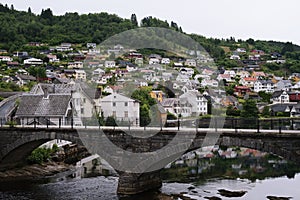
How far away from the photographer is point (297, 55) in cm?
17412

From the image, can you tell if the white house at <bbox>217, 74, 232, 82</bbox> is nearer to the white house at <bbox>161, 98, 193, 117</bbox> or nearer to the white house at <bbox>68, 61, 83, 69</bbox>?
the white house at <bbox>68, 61, 83, 69</bbox>

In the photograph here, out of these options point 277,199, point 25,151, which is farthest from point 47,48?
point 277,199

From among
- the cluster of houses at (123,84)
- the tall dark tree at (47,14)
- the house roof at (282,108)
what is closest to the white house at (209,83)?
the cluster of houses at (123,84)

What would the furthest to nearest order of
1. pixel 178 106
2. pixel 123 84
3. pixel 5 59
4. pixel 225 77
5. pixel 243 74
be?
pixel 243 74
pixel 5 59
pixel 225 77
pixel 123 84
pixel 178 106

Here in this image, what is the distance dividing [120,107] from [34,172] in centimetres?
1709

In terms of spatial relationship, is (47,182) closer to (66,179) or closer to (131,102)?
(66,179)

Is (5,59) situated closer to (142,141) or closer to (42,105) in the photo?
(42,105)

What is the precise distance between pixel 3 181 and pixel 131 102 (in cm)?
1988

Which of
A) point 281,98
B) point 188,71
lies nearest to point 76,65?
point 188,71

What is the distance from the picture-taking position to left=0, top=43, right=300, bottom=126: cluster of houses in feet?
146

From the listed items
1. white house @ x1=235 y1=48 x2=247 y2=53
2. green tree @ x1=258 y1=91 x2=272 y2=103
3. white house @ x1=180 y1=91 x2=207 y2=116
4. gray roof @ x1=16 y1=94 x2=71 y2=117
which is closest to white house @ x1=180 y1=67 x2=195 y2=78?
green tree @ x1=258 y1=91 x2=272 y2=103

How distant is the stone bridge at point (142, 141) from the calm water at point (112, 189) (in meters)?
1.29

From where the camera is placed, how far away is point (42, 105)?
43.5 meters

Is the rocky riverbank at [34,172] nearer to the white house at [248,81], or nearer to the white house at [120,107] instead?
the white house at [120,107]
